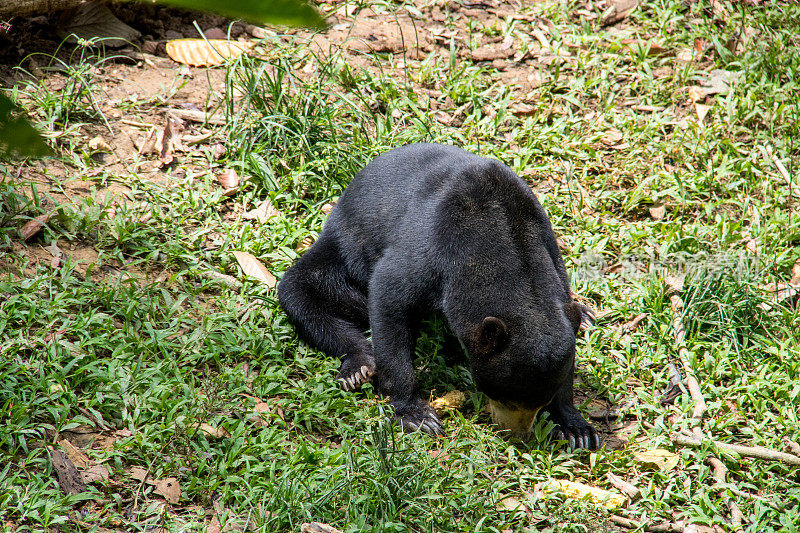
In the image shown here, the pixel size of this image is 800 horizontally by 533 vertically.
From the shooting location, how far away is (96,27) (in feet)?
22.5

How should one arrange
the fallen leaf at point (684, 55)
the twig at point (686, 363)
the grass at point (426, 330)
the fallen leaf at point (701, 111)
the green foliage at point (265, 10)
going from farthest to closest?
the fallen leaf at point (684, 55) < the fallen leaf at point (701, 111) < the twig at point (686, 363) < the grass at point (426, 330) < the green foliage at point (265, 10)

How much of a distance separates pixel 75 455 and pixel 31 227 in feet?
6.42

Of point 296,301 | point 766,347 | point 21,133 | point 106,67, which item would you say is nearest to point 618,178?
point 766,347

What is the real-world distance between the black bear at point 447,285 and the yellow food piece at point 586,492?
1.10 ft

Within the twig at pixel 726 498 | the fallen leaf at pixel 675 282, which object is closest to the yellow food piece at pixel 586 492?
the twig at pixel 726 498

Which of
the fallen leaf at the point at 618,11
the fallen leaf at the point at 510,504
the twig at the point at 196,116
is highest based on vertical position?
the fallen leaf at the point at 618,11

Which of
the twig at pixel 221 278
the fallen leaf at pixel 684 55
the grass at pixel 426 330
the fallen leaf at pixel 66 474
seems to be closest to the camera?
the fallen leaf at pixel 66 474

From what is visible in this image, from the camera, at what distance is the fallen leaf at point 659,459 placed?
4.38 meters

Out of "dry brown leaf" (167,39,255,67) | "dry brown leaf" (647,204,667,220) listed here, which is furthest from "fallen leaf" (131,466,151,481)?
"dry brown leaf" (647,204,667,220)

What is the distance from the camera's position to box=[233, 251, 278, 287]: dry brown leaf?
5527 millimetres

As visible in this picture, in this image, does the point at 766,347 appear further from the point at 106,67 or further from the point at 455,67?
the point at 106,67

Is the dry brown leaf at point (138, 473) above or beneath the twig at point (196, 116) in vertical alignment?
beneath

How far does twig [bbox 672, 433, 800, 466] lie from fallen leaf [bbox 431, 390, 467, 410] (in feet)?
4.37

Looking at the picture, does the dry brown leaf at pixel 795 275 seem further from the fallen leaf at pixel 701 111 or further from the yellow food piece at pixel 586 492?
the yellow food piece at pixel 586 492
